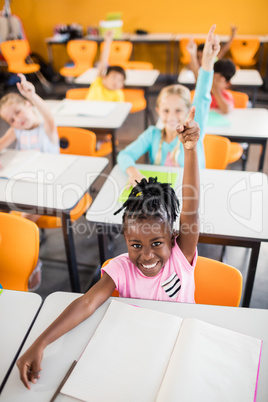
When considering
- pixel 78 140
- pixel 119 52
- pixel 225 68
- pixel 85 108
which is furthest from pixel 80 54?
pixel 78 140

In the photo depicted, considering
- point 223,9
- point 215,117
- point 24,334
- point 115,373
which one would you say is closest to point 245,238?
point 115,373

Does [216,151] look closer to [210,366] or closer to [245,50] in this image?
[210,366]

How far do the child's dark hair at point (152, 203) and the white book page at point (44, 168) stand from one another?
31.7 inches

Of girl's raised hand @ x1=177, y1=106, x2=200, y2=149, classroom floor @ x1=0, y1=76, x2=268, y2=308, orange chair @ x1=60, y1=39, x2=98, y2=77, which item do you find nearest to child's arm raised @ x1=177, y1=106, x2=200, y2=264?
girl's raised hand @ x1=177, y1=106, x2=200, y2=149

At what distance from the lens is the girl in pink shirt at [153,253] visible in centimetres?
109

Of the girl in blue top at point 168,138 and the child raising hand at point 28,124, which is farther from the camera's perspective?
the child raising hand at point 28,124

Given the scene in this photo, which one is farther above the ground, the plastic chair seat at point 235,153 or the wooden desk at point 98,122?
the wooden desk at point 98,122

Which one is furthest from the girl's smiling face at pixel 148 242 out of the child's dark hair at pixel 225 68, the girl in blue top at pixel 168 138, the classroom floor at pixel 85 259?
the child's dark hair at pixel 225 68

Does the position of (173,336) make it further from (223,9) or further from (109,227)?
(223,9)

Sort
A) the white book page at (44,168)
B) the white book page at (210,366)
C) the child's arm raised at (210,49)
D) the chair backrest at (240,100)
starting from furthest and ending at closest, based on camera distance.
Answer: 1. the chair backrest at (240,100)
2. the white book page at (44,168)
3. the child's arm raised at (210,49)
4. the white book page at (210,366)

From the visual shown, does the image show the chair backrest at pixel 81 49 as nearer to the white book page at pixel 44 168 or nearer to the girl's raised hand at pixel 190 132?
the white book page at pixel 44 168

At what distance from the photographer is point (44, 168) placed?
78.1 inches

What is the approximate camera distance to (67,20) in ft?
19.7

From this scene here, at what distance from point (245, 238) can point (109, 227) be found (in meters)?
0.60
